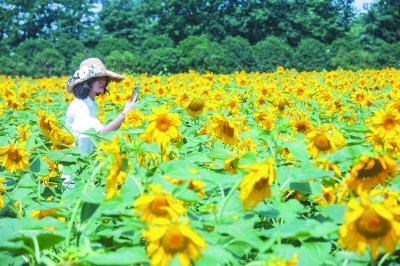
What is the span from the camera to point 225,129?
2.31m

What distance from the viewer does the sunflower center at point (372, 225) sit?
45.3 inches

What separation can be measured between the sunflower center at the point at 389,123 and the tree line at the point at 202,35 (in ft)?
44.5

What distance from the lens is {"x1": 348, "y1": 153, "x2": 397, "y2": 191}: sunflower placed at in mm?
1379

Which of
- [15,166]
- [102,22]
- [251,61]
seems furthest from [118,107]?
[102,22]

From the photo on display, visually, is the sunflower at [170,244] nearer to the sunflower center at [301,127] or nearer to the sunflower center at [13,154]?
the sunflower center at [13,154]

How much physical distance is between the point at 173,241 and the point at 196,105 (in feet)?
7.78

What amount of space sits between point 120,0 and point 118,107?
42.7 m

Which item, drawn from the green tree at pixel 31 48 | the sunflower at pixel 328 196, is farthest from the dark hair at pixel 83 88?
the green tree at pixel 31 48

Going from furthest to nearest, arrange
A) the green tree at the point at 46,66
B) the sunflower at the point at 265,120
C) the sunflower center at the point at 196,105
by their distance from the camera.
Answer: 1. the green tree at the point at 46,66
2. the sunflower center at the point at 196,105
3. the sunflower at the point at 265,120

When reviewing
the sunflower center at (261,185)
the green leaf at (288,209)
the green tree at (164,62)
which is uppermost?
the sunflower center at (261,185)

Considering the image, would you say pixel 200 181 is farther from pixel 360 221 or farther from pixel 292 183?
pixel 360 221

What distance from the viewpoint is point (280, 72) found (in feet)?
33.8

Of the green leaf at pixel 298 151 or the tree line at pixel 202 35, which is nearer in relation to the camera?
the green leaf at pixel 298 151

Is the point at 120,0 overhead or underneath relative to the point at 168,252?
overhead
